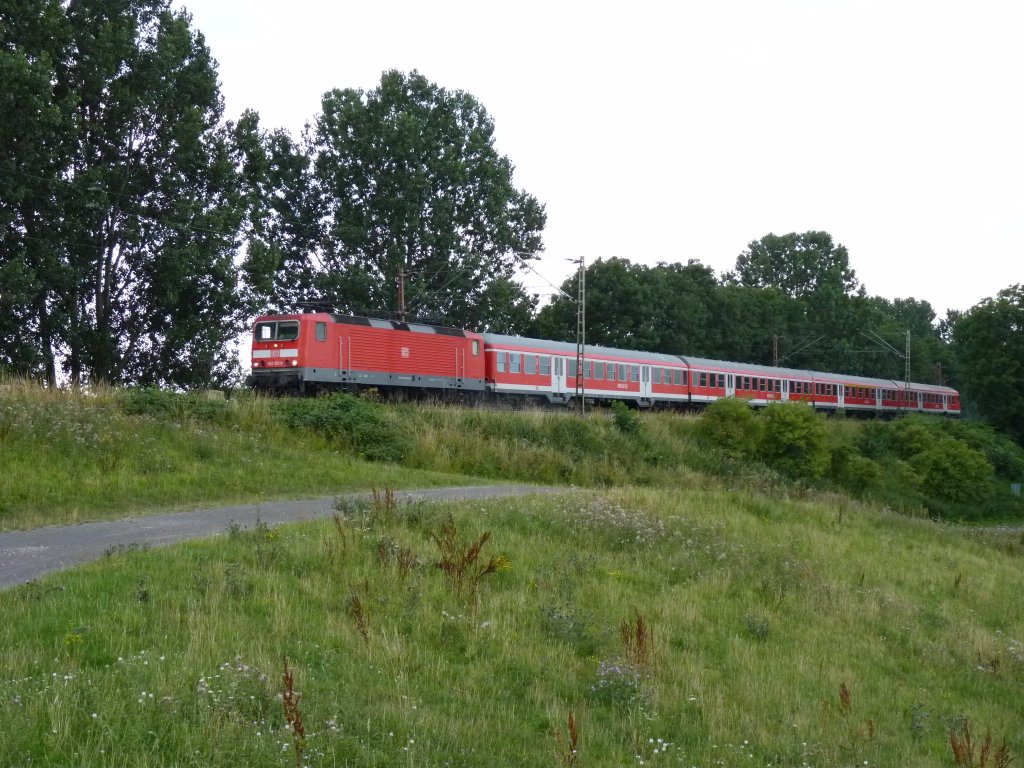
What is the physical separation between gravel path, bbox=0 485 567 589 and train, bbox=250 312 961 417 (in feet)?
43.1

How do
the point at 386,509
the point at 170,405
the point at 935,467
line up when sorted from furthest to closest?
1. the point at 935,467
2. the point at 170,405
3. the point at 386,509

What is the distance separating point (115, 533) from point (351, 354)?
18045mm

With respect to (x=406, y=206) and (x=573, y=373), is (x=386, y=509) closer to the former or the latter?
(x=573, y=373)

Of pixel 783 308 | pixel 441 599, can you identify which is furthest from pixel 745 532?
pixel 783 308

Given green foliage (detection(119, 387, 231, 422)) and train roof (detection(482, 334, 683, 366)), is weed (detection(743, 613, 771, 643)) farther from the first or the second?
train roof (detection(482, 334, 683, 366))

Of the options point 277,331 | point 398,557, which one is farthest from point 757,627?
point 277,331

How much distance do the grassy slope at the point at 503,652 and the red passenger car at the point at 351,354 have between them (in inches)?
578

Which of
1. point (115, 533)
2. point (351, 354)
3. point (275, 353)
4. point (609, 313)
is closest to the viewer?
point (115, 533)

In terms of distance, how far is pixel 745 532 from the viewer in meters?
17.8

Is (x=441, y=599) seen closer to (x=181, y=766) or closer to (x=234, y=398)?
(x=181, y=766)

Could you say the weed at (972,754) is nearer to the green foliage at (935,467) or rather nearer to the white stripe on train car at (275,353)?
the white stripe on train car at (275,353)

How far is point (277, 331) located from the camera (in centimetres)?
2950

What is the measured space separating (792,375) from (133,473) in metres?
43.1

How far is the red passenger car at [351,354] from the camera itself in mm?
29109
